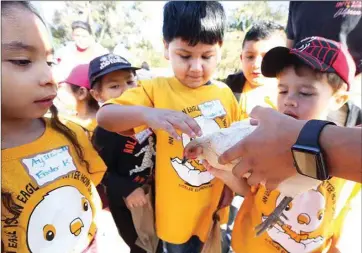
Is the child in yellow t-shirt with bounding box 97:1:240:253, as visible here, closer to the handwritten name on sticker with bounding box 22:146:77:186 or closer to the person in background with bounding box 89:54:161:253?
the person in background with bounding box 89:54:161:253

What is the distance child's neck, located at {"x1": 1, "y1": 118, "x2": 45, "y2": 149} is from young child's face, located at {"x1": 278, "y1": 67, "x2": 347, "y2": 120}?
817 mm

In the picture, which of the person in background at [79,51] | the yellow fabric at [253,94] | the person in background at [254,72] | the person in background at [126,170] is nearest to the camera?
the person in background at [126,170]

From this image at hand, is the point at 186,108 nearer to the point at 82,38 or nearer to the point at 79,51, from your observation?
the point at 79,51

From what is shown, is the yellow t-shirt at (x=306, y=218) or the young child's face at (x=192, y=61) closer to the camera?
the yellow t-shirt at (x=306, y=218)

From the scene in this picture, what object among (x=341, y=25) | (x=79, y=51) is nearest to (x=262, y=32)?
(x=341, y=25)

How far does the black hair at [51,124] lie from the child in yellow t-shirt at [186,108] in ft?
0.92

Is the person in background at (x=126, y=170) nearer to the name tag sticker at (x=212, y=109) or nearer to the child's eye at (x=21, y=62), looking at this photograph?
the name tag sticker at (x=212, y=109)

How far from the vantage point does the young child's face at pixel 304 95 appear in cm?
113

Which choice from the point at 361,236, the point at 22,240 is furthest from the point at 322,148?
the point at 361,236

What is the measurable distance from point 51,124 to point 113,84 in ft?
2.56

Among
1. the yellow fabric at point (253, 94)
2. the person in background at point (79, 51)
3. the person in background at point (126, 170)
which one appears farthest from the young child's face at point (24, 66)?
the person in background at point (79, 51)

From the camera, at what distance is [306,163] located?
74 cm

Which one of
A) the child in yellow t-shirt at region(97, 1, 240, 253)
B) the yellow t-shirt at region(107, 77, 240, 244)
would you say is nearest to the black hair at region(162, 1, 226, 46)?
the child in yellow t-shirt at region(97, 1, 240, 253)

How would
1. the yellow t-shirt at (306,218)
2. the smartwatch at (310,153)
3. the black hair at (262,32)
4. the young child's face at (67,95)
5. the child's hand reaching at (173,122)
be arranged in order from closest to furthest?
1. the smartwatch at (310,153)
2. the child's hand reaching at (173,122)
3. the yellow t-shirt at (306,218)
4. the black hair at (262,32)
5. the young child's face at (67,95)
